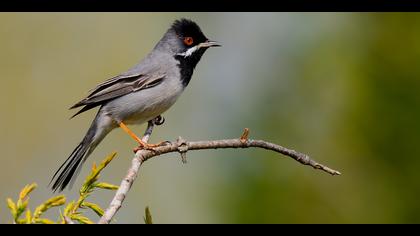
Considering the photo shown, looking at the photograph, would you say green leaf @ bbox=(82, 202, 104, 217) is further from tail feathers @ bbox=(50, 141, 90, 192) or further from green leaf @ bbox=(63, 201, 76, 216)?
tail feathers @ bbox=(50, 141, 90, 192)

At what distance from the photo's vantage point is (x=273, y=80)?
9.52m

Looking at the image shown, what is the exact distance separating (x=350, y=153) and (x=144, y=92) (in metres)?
2.84

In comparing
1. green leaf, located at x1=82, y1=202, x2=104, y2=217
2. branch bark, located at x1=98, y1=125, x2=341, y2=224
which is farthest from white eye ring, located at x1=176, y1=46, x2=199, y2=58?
green leaf, located at x1=82, y1=202, x2=104, y2=217

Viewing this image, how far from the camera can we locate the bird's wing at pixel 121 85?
6164mm

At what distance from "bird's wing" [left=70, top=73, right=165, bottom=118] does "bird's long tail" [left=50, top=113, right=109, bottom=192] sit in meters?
0.27

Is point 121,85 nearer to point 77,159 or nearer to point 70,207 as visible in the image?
point 77,159

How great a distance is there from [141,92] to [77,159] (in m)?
1.04

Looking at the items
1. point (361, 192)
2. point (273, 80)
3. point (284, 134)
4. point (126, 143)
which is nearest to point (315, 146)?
point (284, 134)

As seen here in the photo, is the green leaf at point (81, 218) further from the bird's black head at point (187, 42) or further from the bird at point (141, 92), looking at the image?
the bird's black head at point (187, 42)

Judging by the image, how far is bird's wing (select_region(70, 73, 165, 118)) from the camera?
6.16 metres

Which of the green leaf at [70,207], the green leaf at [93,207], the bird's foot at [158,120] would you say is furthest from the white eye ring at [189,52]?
the green leaf at [70,207]

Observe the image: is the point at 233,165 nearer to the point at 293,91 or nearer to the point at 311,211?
the point at 311,211

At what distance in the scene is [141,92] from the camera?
631 centimetres

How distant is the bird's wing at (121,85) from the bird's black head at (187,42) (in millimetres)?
443
